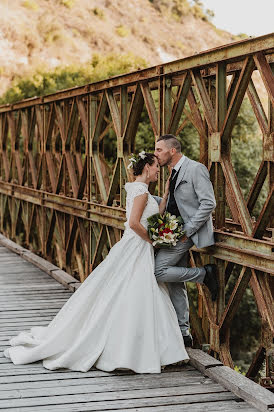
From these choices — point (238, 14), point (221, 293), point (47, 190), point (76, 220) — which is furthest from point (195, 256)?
point (238, 14)

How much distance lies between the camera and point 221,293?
5980 millimetres

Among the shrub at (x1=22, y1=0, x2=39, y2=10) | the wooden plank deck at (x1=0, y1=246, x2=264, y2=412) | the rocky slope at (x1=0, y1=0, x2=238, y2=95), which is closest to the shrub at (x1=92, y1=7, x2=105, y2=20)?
the rocky slope at (x1=0, y1=0, x2=238, y2=95)

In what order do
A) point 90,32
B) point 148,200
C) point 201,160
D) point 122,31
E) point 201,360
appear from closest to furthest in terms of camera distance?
point 201,360, point 148,200, point 201,160, point 90,32, point 122,31

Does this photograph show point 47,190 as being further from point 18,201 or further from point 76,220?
point 18,201

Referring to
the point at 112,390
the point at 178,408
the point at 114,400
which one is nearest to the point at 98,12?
the point at 112,390

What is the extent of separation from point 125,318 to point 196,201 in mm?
1068

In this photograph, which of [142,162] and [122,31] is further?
[122,31]

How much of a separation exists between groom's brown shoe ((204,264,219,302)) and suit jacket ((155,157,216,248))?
0.23 metres

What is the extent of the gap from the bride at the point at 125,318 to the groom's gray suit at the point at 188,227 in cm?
14

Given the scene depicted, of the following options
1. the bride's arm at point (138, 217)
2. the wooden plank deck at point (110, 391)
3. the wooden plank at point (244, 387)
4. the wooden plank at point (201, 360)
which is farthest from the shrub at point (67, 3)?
the wooden plank at point (244, 387)

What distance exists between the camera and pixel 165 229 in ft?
18.8

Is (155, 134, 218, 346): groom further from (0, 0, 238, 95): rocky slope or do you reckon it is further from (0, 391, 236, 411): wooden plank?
(0, 0, 238, 95): rocky slope

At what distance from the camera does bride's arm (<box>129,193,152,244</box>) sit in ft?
19.3

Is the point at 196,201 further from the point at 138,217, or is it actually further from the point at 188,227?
the point at 138,217
